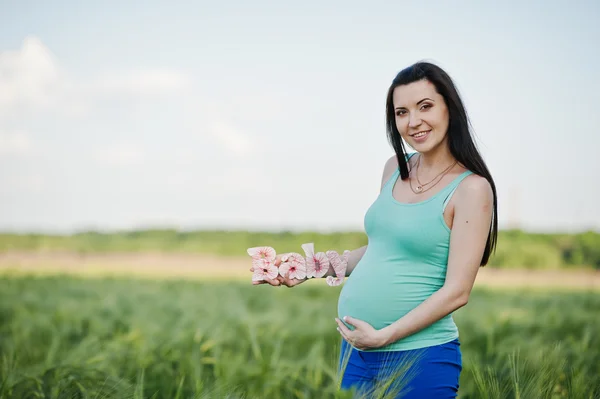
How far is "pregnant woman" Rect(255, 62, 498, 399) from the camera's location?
1.96 metres

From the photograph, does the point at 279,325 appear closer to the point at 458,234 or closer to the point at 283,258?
the point at 283,258

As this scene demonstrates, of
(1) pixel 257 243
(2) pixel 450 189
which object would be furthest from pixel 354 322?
(1) pixel 257 243

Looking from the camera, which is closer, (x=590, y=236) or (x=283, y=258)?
(x=283, y=258)

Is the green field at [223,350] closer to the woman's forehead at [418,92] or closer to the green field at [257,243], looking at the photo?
the woman's forehead at [418,92]

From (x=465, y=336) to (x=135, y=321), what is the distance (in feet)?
9.54

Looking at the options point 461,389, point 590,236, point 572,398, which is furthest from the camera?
point 590,236

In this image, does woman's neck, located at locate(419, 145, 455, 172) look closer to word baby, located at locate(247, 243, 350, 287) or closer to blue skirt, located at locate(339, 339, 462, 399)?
word baby, located at locate(247, 243, 350, 287)

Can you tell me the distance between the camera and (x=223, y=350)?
194 inches

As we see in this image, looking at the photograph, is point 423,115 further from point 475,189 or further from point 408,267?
point 408,267

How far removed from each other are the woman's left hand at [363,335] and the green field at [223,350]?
5.0 inches

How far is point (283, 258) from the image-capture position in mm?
2238

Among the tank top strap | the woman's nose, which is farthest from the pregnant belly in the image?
the woman's nose

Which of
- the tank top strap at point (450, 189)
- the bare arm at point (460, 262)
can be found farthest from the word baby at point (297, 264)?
the tank top strap at point (450, 189)

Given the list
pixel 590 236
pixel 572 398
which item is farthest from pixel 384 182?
pixel 590 236
